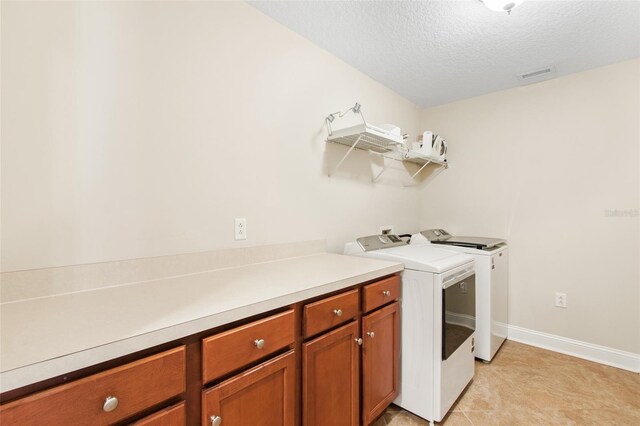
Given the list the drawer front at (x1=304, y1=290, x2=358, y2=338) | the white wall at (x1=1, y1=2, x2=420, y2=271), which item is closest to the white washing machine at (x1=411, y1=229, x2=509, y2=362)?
the white wall at (x1=1, y1=2, x2=420, y2=271)

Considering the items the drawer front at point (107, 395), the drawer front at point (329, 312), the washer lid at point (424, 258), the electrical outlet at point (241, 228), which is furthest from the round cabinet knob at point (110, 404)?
the washer lid at point (424, 258)

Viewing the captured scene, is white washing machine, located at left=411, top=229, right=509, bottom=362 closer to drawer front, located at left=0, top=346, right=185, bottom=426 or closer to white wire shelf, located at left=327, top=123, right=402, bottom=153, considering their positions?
white wire shelf, located at left=327, top=123, right=402, bottom=153

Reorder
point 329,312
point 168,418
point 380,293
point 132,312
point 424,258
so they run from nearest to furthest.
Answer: point 168,418, point 132,312, point 329,312, point 380,293, point 424,258

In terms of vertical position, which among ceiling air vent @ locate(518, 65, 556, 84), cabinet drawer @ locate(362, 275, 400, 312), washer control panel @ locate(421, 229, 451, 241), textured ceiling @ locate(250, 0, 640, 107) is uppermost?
textured ceiling @ locate(250, 0, 640, 107)

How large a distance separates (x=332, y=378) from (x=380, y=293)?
0.47 m

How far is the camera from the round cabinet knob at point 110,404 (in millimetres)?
655

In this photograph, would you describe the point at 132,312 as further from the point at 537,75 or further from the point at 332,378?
the point at 537,75

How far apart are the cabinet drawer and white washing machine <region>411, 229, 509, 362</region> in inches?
37.0

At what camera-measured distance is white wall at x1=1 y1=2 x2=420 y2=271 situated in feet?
3.34

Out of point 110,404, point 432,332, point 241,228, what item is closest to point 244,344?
point 110,404

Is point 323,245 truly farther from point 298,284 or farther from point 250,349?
point 250,349

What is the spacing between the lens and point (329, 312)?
4.08 ft

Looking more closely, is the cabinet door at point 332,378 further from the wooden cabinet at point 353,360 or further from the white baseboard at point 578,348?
the white baseboard at point 578,348

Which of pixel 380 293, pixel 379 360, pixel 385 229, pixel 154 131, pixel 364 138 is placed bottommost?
pixel 379 360
